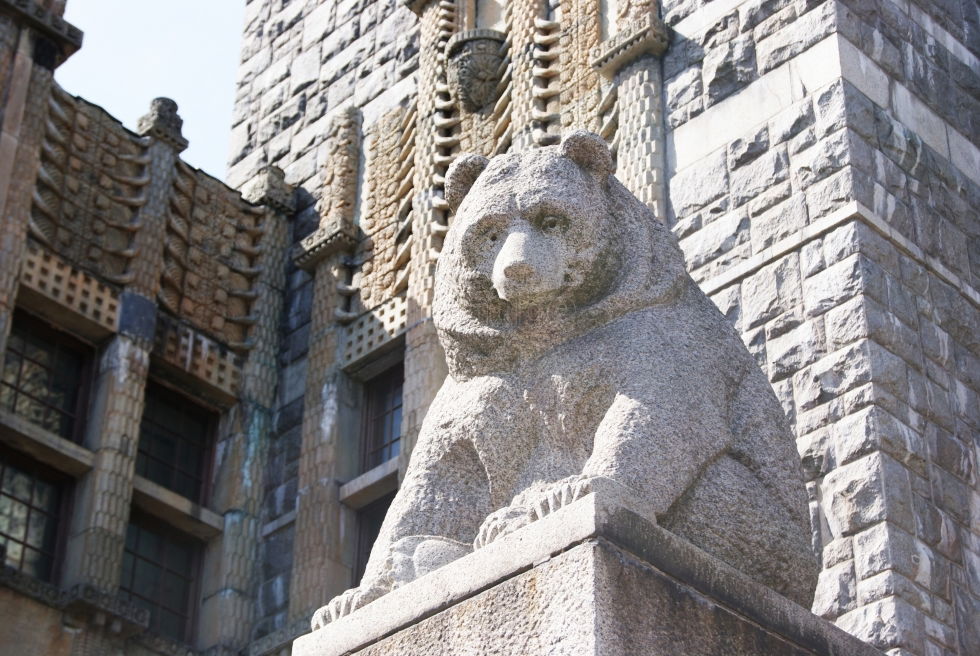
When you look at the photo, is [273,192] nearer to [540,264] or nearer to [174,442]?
[174,442]

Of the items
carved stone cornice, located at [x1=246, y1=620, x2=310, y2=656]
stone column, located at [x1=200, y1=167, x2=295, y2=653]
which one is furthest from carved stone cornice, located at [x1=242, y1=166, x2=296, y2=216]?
carved stone cornice, located at [x1=246, y1=620, x2=310, y2=656]

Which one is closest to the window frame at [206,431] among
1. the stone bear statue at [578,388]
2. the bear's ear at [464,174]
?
the bear's ear at [464,174]

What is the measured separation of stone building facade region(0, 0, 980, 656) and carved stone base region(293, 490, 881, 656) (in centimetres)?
287

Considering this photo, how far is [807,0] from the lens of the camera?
9680mm

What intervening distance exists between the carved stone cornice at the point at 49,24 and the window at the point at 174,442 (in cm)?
253

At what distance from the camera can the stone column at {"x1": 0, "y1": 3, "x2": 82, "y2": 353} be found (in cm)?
1168

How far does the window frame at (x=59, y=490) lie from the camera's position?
448 inches

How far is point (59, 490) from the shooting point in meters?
11.7

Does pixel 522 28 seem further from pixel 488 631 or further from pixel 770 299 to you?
pixel 488 631

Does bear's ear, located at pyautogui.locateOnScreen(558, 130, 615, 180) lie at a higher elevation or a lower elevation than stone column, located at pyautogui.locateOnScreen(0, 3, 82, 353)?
lower

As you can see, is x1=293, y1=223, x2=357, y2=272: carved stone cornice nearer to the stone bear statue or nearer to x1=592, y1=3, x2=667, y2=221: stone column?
x1=592, y1=3, x2=667, y2=221: stone column

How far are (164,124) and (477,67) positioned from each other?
262 centimetres

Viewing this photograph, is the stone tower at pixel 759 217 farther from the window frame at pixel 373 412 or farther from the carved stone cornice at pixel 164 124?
the carved stone cornice at pixel 164 124

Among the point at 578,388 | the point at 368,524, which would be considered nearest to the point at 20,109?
the point at 368,524
